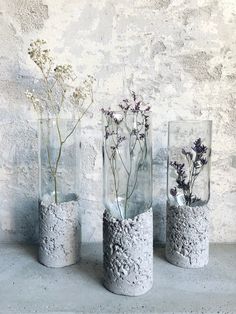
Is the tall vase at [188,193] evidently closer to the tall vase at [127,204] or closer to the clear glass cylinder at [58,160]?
the tall vase at [127,204]

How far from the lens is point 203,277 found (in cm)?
81

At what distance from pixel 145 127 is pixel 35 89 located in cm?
37

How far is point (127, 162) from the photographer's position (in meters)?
0.81

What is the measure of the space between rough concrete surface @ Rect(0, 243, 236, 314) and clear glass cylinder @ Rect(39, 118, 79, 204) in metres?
0.18

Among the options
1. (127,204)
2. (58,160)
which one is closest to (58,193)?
(58,160)

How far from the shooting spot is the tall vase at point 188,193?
0.84m

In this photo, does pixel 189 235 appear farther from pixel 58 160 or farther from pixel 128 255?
pixel 58 160

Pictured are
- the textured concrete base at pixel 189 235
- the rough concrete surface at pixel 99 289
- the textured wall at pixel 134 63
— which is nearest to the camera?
the rough concrete surface at pixel 99 289

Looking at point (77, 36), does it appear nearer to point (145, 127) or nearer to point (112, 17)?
point (112, 17)

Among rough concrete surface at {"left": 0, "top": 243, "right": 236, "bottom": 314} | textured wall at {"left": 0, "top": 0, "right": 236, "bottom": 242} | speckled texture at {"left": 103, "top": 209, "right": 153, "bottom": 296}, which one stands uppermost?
textured wall at {"left": 0, "top": 0, "right": 236, "bottom": 242}

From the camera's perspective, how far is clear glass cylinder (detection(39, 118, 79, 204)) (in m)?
0.88

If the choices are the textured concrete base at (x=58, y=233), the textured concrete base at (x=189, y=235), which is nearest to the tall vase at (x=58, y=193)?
the textured concrete base at (x=58, y=233)

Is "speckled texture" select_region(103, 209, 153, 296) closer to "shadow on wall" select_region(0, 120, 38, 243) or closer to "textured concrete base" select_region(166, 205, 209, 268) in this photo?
"textured concrete base" select_region(166, 205, 209, 268)

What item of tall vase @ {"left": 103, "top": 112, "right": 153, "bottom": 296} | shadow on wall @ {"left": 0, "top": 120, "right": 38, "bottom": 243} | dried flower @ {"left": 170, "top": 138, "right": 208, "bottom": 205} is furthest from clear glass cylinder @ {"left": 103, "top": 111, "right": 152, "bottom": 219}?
shadow on wall @ {"left": 0, "top": 120, "right": 38, "bottom": 243}
